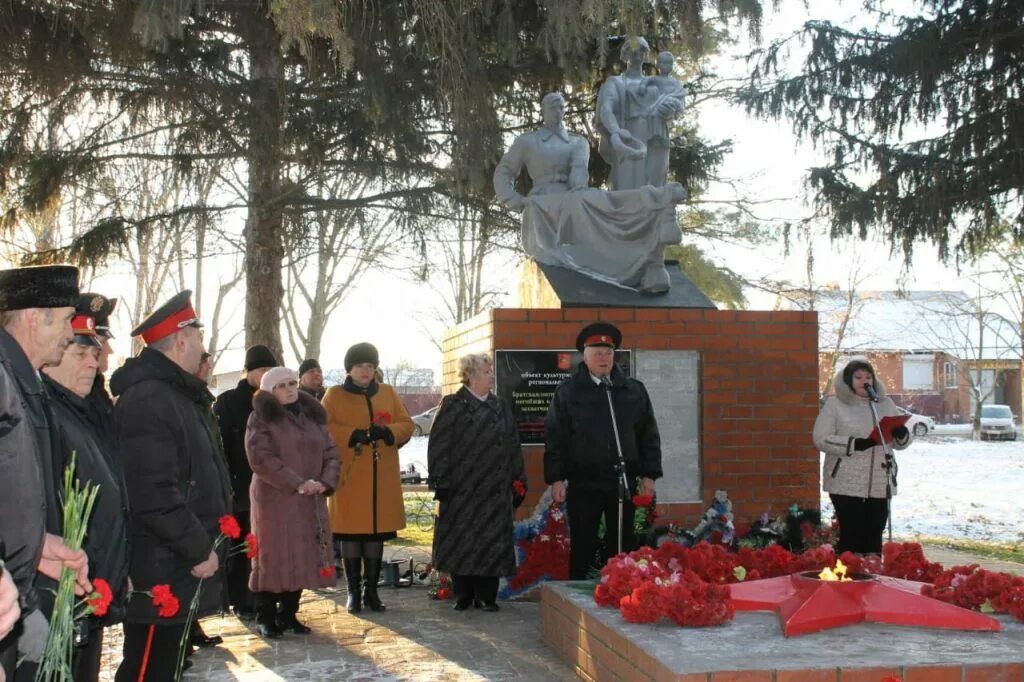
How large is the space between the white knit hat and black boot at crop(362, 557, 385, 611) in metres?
1.35

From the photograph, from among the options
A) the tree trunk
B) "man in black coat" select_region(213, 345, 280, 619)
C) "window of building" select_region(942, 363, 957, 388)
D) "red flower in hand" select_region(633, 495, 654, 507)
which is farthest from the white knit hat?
"window of building" select_region(942, 363, 957, 388)

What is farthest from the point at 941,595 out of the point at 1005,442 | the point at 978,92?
the point at 1005,442

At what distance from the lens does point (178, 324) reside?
4098mm

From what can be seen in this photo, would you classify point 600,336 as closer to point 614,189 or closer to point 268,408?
point 268,408

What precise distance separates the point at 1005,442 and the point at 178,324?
3571 cm

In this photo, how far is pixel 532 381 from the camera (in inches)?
308

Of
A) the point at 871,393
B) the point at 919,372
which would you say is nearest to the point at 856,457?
the point at 871,393

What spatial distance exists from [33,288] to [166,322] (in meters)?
1.21

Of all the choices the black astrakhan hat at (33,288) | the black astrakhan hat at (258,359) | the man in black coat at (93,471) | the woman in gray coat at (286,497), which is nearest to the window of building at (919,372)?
the black astrakhan hat at (258,359)

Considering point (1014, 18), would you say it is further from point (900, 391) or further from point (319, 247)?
point (900, 391)

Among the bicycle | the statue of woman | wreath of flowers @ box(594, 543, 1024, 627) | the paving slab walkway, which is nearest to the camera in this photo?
wreath of flowers @ box(594, 543, 1024, 627)

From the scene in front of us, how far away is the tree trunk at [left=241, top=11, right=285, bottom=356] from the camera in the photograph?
10789mm

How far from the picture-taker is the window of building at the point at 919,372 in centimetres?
5200

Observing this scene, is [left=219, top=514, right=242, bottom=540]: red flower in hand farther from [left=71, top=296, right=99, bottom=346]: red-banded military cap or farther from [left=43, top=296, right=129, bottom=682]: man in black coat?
[left=71, top=296, right=99, bottom=346]: red-banded military cap
